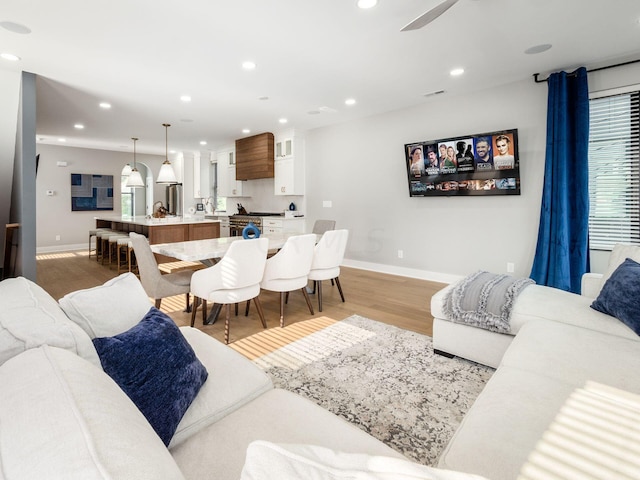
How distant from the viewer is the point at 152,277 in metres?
2.82

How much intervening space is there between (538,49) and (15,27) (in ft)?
15.4

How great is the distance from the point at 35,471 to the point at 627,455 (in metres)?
1.34

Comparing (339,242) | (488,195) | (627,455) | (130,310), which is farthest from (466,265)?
(130,310)

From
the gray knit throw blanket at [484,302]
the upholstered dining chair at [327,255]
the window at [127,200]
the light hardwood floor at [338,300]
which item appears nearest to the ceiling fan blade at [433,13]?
the gray knit throw blanket at [484,302]

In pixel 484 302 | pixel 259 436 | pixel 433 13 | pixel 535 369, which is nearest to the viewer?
pixel 259 436

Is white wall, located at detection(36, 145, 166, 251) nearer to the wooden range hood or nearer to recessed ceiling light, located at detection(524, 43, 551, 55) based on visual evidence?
the wooden range hood

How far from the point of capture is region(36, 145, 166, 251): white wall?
7.86m

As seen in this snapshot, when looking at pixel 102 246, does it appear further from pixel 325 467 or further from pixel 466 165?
pixel 325 467

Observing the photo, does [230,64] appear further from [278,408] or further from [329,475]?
[329,475]

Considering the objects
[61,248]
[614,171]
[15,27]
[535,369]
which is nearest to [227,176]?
[61,248]

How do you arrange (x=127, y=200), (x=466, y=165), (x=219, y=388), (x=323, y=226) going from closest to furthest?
1. (x=219, y=388)
2. (x=466, y=165)
3. (x=323, y=226)
4. (x=127, y=200)

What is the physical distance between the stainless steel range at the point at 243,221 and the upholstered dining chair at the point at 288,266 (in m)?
3.73

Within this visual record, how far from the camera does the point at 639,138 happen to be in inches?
133

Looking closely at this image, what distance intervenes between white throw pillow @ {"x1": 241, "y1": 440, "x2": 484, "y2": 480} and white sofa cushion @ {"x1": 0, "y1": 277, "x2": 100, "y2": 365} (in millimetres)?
731
